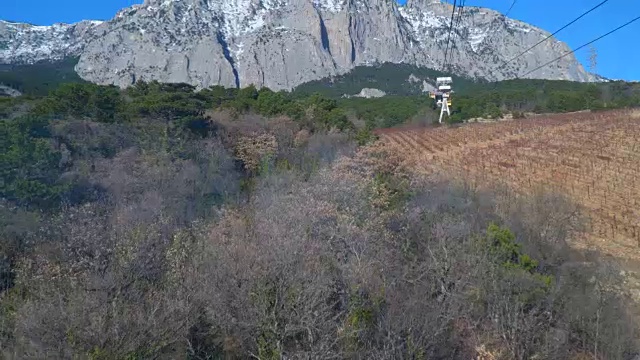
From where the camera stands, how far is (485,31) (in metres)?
143

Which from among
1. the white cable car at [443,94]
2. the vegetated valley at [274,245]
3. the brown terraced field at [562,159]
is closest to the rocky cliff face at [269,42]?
the white cable car at [443,94]

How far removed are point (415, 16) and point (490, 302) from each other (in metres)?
151

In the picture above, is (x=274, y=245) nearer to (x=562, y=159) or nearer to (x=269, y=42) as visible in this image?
(x=562, y=159)

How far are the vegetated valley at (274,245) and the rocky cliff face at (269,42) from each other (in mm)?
75694

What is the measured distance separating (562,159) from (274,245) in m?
27.8

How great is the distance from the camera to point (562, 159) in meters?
36.9

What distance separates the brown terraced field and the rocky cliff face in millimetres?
58693

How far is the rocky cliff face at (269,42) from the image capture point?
111938 millimetres

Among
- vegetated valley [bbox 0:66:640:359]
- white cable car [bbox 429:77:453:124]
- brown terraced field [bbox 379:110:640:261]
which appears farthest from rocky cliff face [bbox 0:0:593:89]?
vegetated valley [bbox 0:66:640:359]

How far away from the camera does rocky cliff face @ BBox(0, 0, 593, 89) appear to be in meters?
112

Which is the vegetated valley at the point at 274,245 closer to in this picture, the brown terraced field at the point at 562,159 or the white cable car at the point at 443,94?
the brown terraced field at the point at 562,159

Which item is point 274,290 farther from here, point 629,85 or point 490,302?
point 629,85

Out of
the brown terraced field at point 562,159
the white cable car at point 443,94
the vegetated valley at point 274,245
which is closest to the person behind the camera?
the vegetated valley at point 274,245

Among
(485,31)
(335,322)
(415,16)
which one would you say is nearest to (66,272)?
(335,322)
